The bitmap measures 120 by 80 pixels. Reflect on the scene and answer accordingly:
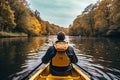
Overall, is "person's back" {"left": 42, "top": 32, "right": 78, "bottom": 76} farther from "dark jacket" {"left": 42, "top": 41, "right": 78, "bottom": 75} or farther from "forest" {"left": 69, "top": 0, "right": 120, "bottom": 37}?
"forest" {"left": 69, "top": 0, "right": 120, "bottom": 37}

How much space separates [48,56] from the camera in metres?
12.3

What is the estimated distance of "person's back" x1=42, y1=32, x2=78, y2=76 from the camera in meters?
11.9

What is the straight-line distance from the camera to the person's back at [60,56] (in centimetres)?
1194

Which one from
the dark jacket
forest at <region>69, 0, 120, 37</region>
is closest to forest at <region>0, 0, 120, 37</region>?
forest at <region>69, 0, 120, 37</region>

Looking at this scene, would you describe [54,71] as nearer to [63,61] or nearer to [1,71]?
[63,61]

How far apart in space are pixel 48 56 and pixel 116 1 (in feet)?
169

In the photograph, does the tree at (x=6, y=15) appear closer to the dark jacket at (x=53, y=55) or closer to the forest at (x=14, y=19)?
the forest at (x=14, y=19)

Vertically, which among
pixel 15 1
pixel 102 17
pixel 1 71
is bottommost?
pixel 1 71

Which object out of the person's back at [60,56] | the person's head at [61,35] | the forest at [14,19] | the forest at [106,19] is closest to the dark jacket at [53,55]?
the person's back at [60,56]

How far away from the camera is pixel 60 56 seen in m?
12.1

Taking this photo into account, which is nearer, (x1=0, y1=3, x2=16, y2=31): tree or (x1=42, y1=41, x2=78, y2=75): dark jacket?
(x1=42, y1=41, x2=78, y2=75): dark jacket

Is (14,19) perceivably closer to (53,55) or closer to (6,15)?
(6,15)

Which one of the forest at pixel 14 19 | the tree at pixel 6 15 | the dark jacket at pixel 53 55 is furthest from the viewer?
the forest at pixel 14 19

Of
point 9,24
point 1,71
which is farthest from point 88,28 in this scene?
point 1,71
